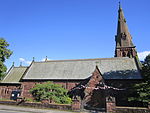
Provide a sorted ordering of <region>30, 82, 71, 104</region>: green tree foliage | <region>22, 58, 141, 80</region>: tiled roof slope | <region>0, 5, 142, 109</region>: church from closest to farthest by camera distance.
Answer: <region>30, 82, 71, 104</region>: green tree foliage < <region>0, 5, 142, 109</region>: church < <region>22, 58, 141, 80</region>: tiled roof slope

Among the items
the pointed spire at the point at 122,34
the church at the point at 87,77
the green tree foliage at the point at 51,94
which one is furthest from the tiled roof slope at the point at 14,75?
the pointed spire at the point at 122,34

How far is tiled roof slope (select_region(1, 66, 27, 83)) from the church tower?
2773 centimetres

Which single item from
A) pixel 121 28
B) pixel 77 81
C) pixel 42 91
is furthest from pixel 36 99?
pixel 121 28

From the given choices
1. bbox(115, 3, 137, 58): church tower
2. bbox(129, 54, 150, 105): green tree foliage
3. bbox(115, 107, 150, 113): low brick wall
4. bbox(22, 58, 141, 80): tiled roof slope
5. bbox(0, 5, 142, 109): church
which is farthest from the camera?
bbox(115, 3, 137, 58): church tower

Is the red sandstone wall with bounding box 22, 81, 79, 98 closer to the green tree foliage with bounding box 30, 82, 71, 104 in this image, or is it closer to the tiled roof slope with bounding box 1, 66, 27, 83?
the green tree foliage with bounding box 30, 82, 71, 104

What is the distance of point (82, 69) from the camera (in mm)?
31547

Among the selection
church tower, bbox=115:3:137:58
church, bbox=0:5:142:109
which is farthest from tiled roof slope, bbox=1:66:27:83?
church tower, bbox=115:3:137:58

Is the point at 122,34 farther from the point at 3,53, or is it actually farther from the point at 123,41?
the point at 3,53

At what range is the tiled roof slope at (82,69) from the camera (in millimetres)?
27719

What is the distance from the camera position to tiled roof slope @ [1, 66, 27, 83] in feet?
114

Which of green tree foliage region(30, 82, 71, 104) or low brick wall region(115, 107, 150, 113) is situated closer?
low brick wall region(115, 107, 150, 113)

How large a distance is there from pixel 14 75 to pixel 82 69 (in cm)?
1805

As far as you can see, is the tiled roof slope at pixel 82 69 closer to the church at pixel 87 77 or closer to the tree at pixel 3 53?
the church at pixel 87 77

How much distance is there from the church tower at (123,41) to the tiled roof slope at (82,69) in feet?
36.3
